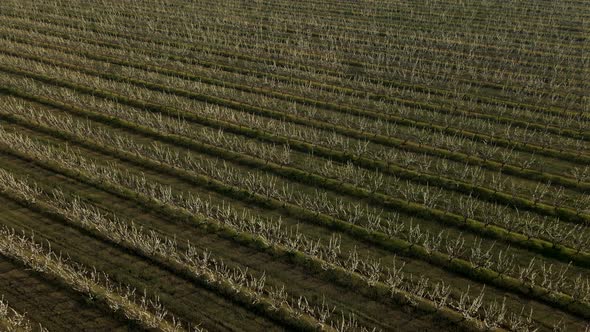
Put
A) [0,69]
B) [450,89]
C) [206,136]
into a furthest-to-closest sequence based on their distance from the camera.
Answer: [0,69] < [450,89] < [206,136]

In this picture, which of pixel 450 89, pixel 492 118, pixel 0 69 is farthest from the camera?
pixel 0 69

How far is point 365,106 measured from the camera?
60.4 feet

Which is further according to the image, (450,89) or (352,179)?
(450,89)

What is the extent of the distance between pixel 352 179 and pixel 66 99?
1133 cm

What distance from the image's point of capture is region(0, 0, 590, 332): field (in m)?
9.49

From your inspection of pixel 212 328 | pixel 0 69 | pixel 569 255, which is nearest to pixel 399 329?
pixel 212 328

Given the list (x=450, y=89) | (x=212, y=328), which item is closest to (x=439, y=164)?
(x=450, y=89)

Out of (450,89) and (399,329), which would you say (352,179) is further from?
(450,89)

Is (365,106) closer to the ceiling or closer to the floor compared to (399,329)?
closer to the ceiling

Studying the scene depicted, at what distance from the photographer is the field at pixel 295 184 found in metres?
9.49

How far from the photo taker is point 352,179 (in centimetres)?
1355

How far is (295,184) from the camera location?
13484 mm

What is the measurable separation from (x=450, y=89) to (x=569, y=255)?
414 inches

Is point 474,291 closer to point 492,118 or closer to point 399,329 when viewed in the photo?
point 399,329
